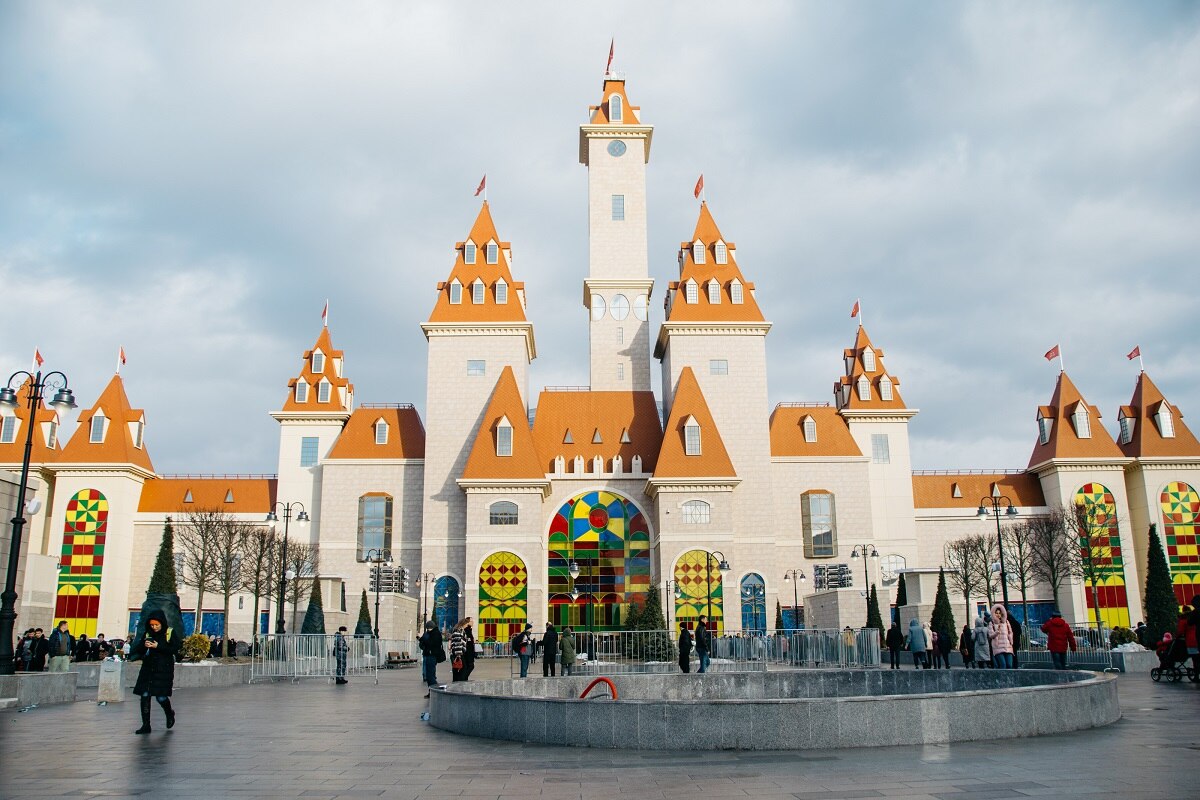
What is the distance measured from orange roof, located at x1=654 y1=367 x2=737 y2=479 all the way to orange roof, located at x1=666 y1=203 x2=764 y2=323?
380 centimetres

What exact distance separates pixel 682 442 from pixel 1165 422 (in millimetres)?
30502

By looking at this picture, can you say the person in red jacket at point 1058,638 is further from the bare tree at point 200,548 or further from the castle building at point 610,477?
the bare tree at point 200,548

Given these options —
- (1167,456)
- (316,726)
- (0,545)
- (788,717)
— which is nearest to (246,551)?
(0,545)

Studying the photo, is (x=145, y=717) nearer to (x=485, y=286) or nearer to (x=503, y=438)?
(x=503, y=438)

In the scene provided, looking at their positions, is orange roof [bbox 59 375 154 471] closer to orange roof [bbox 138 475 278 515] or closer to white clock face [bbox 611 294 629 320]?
orange roof [bbox 138 475 278 515]

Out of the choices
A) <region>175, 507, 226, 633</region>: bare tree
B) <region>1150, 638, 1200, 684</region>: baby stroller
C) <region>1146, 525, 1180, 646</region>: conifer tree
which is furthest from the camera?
<region>175, 507, 226, 633</region>: bare tree

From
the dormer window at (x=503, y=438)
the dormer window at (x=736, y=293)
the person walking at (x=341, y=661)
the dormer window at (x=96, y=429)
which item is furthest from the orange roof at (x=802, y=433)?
the dormer window at (x=96, y=429)

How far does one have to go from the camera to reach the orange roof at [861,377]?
58094 mm

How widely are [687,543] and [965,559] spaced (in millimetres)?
15330

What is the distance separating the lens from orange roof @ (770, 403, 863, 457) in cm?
5366

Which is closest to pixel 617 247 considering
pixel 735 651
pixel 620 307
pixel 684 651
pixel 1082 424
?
pixel 620 307

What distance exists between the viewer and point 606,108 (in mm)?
60156

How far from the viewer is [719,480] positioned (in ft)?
157

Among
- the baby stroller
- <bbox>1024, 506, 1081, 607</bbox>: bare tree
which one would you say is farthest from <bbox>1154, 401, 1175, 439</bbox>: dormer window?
the baby stroller
